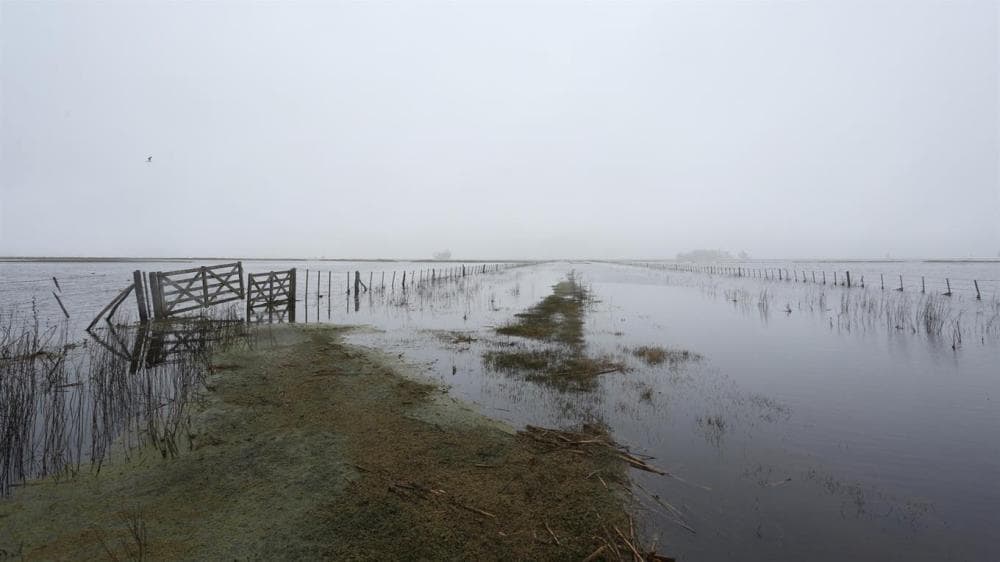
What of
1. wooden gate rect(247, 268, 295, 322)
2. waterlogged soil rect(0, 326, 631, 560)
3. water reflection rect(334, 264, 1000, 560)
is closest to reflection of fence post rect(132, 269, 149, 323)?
wooden gate rect(247, 268, 295, 322)

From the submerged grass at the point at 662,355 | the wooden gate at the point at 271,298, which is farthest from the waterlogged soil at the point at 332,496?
the wooden gate at the point at 271,298

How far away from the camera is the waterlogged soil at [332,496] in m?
4.24

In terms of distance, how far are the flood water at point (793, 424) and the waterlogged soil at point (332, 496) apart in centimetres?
121

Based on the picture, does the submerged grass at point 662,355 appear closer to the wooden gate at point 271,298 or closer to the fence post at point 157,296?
the wooden gate at point 271,298

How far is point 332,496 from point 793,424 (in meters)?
9.05

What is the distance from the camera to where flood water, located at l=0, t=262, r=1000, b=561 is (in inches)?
192

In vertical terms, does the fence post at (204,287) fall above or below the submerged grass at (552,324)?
above

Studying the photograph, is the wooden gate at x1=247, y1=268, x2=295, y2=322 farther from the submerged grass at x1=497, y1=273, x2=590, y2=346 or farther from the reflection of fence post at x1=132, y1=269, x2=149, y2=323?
the submerged grass at x1=497, y1=273, x2=590, y2=346

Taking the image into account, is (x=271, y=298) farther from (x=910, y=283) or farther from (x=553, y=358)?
(x=910, y=283)

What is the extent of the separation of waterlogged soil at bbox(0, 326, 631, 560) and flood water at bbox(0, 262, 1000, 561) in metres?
1.21

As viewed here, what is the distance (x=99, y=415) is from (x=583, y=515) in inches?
396

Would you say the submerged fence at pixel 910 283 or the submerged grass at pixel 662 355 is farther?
the submerged fence at pixel 910 283

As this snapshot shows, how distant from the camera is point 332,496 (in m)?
5.12

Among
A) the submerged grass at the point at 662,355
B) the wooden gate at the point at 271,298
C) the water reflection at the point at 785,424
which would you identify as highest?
the wooden gate at the point at 271,298
